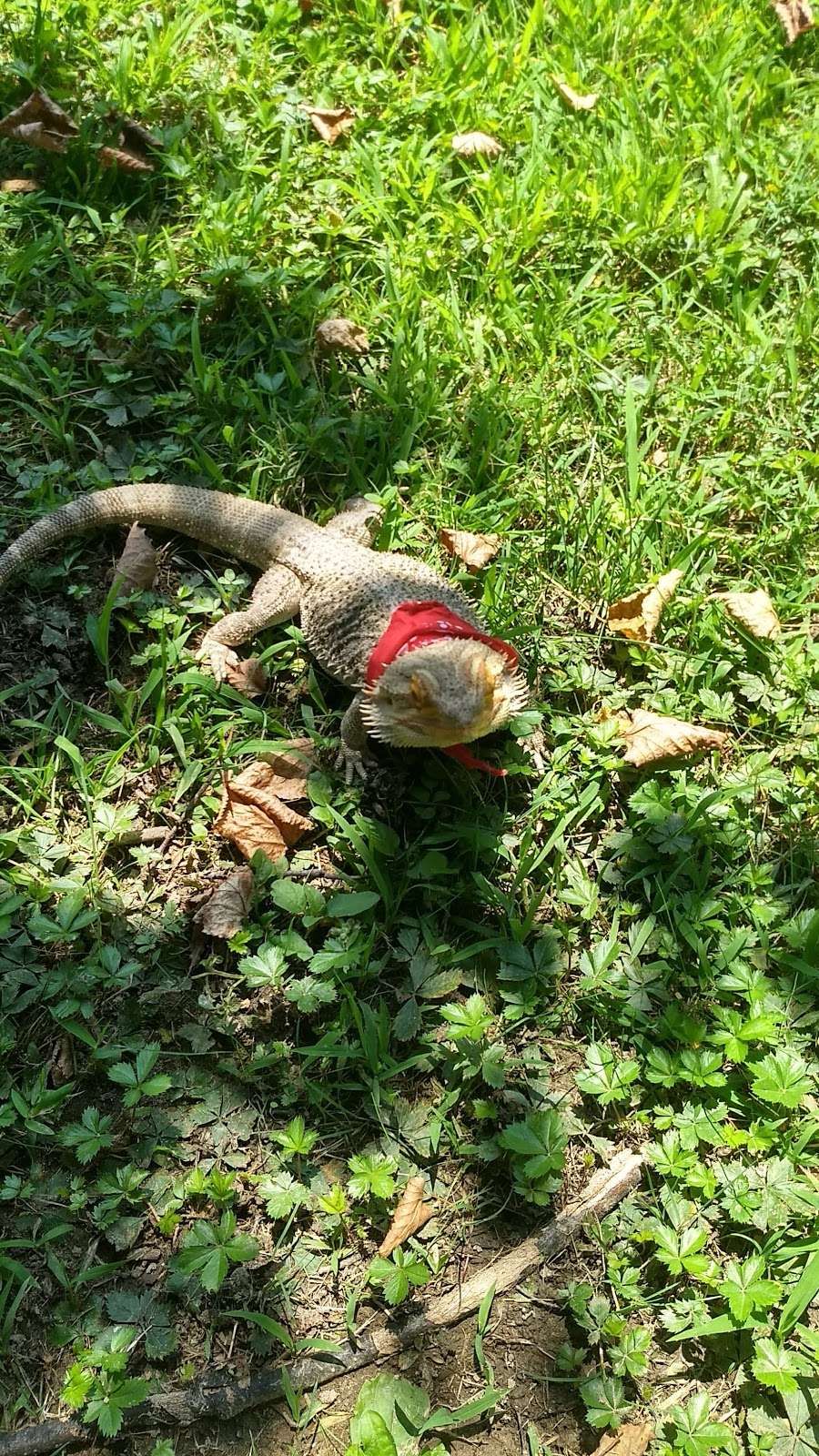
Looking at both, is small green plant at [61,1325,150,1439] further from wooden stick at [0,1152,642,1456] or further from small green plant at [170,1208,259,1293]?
small green plant at [170,1208,259,1293]

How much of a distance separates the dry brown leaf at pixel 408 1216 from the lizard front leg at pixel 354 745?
4.05 feet

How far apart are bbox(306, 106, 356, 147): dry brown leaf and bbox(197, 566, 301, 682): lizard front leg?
2.43m

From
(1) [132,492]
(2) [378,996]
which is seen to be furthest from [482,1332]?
(1) [132,492]

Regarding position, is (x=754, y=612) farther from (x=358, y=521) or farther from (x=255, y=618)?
(x=255, y=618)

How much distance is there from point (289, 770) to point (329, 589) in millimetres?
640

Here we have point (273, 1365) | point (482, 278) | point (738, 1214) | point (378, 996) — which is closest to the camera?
point (273, 1365)

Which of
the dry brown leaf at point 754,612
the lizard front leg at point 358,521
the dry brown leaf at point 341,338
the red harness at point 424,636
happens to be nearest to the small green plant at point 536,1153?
the red harness at point 424,636

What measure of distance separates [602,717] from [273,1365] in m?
2.11

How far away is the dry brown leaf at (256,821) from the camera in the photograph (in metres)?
3.23

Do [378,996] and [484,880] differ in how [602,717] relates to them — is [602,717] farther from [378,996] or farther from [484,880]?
[378,996]

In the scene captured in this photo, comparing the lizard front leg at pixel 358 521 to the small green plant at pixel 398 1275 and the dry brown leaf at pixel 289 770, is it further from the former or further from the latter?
the small green plant at pixel 398 1275

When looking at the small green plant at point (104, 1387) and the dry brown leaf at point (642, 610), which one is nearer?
the small green plant at point (104, 1387)

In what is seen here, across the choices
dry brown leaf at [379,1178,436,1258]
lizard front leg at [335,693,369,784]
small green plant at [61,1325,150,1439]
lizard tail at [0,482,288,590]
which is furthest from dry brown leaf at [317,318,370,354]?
small green plant at [61,1325,150,1439]

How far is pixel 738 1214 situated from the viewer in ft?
8.83
